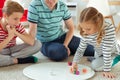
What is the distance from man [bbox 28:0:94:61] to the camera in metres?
1.62

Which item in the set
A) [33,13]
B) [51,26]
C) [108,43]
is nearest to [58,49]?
[51,26]

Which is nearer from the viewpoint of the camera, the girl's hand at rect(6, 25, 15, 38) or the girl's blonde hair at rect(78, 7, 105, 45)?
the girl's blonde hair at rect(78, 7, 105, 45)

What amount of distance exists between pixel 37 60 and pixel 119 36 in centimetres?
106

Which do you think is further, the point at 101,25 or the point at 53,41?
the point at 53,41

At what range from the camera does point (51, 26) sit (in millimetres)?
1688

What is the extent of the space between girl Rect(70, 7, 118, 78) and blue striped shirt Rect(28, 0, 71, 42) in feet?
0.98

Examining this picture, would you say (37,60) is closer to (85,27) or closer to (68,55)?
(68,55)

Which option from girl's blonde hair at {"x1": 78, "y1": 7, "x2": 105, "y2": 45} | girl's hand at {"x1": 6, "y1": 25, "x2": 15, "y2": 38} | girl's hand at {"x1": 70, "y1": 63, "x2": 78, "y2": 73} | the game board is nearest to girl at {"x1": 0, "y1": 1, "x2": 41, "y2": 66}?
girl's hand at {"x1": 6, "y1": 25, "x2": 15, "y2": 38}

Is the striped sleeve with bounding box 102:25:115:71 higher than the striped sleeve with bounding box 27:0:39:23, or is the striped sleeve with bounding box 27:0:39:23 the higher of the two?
the striped sleeve with bounding box 27:0:39:23

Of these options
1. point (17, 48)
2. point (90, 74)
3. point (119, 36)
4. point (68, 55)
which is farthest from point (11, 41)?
point (119, 36)

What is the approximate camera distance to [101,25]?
1.33 metres

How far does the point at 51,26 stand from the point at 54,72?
0.37m

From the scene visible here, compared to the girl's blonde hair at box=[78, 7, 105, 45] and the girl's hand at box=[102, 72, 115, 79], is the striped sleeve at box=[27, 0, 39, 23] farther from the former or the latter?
the girl's hand at box=[102, 72, 115, 79]

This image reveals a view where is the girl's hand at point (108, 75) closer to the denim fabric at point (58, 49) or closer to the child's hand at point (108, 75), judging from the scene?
the child's hand at point (108, 75)
